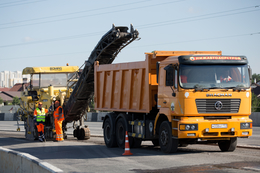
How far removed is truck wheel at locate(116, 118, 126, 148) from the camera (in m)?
14.8

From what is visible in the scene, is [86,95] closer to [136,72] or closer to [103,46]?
[103,46]

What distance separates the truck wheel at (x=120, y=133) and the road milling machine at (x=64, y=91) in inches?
122

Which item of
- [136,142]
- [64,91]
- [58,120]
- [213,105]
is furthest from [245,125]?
[64,91]

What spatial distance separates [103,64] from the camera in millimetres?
16781

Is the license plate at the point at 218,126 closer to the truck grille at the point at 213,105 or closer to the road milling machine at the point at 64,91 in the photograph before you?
the truck grille at the point at 213,105

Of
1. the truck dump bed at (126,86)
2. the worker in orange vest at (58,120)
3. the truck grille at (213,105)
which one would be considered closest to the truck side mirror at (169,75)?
the truck grille at (213,105)

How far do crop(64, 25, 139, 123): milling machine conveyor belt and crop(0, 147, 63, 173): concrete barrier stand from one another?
695cm

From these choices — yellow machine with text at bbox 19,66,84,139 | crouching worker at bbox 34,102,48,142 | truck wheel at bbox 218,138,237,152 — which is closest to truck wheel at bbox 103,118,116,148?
crouching worker at bbox 34,102,48,142

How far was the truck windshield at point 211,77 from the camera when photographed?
11484mm

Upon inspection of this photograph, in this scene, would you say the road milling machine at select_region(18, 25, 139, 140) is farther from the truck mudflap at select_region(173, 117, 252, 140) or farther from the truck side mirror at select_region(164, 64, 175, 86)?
the truck mudflap at select_region(173, 117, 252, 140)

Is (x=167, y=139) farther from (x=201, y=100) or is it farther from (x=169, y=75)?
(x=169, y=75)

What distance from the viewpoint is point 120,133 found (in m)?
→ 15.1

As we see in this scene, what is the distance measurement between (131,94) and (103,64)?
2818mm

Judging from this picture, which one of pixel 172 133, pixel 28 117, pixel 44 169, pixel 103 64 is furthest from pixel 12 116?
pixel 44 169
